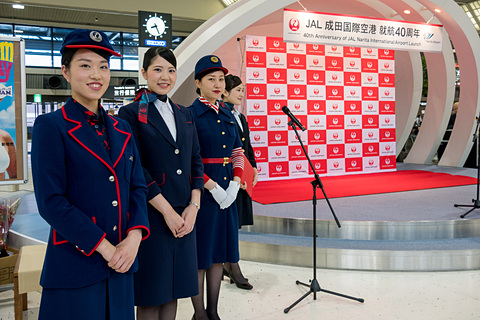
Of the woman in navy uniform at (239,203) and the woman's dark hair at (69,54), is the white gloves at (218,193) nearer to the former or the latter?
the woman in navy uniform at (239,203)

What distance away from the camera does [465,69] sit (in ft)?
25.5

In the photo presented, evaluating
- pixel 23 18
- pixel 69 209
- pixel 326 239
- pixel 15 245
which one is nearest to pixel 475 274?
pixel 326 239

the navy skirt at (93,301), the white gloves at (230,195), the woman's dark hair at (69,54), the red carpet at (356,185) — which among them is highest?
the woman's dark hair at (69,54)

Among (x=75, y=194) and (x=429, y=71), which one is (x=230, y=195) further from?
(x=429, y=71)

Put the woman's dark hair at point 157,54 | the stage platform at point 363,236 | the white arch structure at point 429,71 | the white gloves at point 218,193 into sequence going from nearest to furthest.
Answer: the woman's dark hair at point 157,54 → the white gloves at point 218,193 → the stage platform at point 363,236 → the white arch structure at point 429,71

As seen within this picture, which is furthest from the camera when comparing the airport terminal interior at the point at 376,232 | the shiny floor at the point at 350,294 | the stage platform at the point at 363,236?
the stage platform at the point at 363,236

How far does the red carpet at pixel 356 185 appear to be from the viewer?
5.57 meters

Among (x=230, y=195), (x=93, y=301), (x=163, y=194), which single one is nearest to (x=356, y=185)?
(x=230, y=195)

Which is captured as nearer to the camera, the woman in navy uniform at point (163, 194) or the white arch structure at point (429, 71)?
the woman in navy uniform at point (163, 194)

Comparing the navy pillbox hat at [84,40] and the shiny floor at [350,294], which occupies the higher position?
the navy pillbox hat at [84,40]

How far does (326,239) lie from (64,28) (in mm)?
15129

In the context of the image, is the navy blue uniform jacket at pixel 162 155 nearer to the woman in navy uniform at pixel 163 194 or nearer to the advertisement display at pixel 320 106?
the woman in navy uniform at pixel 163 194

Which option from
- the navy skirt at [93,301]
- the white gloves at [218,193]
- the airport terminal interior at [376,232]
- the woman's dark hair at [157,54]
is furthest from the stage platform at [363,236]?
the navy skirt at [93,301]

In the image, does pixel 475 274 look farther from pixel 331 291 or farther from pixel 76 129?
pixel 76 129
